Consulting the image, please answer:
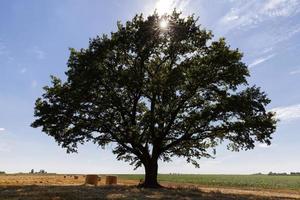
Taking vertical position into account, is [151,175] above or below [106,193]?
above

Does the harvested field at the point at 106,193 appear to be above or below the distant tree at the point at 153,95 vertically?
below

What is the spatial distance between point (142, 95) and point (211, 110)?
276 inches

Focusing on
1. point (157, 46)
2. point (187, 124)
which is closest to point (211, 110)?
point (187, 124)

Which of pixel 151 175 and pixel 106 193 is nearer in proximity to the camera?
pixel 106 193

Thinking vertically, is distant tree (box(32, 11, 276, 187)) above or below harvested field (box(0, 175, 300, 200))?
above

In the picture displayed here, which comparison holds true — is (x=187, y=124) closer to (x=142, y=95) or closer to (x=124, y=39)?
(x=142, y=95)

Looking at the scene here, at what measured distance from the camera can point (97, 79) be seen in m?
38.4

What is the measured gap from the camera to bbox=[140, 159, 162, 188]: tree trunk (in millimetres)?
40219

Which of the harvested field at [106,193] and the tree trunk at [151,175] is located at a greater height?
the tree trunk at [151,175]

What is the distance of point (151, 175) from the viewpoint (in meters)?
41.2

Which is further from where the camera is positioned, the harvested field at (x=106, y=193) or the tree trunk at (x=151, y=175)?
the tree trunk at (x=151, y=175)

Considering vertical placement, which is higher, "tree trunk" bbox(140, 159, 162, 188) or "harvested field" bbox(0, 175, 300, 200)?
"tree trunk" bbox(140, 159, 162, 188)

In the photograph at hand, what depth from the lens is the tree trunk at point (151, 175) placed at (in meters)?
40.2

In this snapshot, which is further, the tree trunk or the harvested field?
the tree trunk
